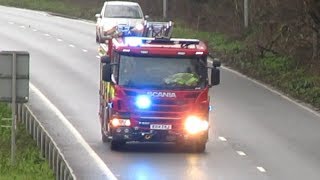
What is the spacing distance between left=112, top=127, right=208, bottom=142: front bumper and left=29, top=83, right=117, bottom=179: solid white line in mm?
697

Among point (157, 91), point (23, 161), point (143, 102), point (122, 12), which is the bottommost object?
point (23, 161)

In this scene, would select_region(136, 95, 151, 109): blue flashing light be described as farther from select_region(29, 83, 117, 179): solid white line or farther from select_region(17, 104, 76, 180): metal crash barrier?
select_region(17, 104, 76, 180): metal crash barrier

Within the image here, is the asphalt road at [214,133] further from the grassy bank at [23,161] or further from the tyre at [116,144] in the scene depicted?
the grassy bank at [23,161]

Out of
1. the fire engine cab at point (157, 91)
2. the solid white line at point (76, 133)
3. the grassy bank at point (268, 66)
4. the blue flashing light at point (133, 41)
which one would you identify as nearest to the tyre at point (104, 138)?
the solid white line at point (76, 133)

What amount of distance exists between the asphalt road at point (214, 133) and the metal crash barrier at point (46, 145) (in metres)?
0.47

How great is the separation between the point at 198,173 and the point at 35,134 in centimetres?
579

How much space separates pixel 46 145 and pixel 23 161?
701 mm

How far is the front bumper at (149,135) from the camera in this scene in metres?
21.9

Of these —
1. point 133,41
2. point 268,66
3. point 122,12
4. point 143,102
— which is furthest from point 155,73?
point 122,12

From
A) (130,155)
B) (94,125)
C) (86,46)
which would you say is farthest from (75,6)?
(130,155)

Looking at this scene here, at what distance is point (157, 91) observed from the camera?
21.7 m

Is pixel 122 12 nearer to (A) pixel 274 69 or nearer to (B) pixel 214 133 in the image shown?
(A) pixel 274 69

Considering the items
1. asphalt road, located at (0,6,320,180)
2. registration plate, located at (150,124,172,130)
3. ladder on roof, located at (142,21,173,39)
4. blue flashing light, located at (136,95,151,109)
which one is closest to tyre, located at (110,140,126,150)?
asphalt road, located at (0,6,320,180)

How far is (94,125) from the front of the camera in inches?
1029
